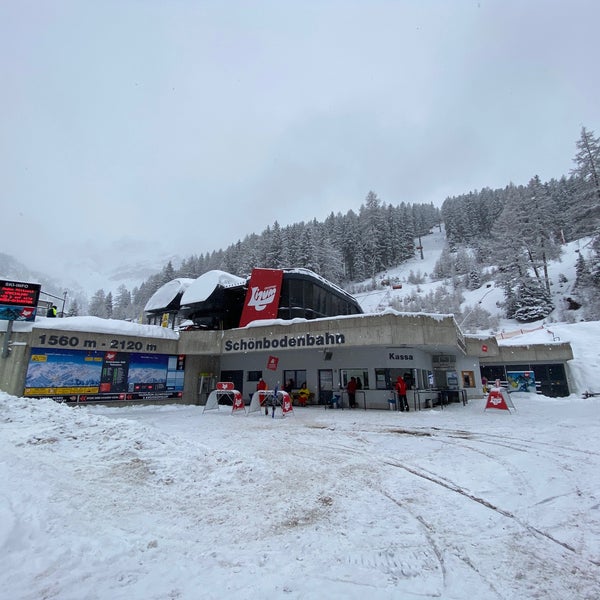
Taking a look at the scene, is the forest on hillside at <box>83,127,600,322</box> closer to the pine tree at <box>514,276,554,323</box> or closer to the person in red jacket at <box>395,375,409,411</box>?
the pine tree at <box>514,276,554,323</box>

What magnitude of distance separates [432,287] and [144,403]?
189ft

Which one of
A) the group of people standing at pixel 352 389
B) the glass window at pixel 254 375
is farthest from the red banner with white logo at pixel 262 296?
the group of people standing at pixel 352 389

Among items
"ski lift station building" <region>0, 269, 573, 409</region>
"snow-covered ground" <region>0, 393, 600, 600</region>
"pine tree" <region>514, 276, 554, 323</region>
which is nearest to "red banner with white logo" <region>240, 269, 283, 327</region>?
"ski lift station building" <region>0, 269, 573, 409</region>

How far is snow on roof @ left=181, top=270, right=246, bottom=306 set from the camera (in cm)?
2969

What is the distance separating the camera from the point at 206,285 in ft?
98.8

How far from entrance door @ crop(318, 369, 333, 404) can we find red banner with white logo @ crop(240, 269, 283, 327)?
547 cm

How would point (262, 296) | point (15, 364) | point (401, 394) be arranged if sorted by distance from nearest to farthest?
point (15, 364) → point (401, 394) → point (262, 296)

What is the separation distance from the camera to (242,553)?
13.2ft

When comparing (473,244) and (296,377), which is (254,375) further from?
(473,244)

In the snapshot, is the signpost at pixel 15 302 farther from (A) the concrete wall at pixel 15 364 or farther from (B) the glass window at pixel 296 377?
(B) the glass window at pixel 296 377

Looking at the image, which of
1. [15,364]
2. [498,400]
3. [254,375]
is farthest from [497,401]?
[15,364]

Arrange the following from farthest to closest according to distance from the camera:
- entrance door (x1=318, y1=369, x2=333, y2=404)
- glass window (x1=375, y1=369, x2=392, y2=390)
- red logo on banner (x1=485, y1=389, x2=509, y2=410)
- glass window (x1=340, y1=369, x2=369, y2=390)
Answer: entrance door (x1=318, y1=369, x2=333, y2=404), glass window (x1=340, y1=369, x2=369, y2=390), glass window (x1=375, y1=369, x2=392, y2=390), red logo on banner (x1=485, y1=389, x2=509, y2=410)

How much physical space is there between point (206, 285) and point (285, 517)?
26597 mm

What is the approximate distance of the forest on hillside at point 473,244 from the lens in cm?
3938
